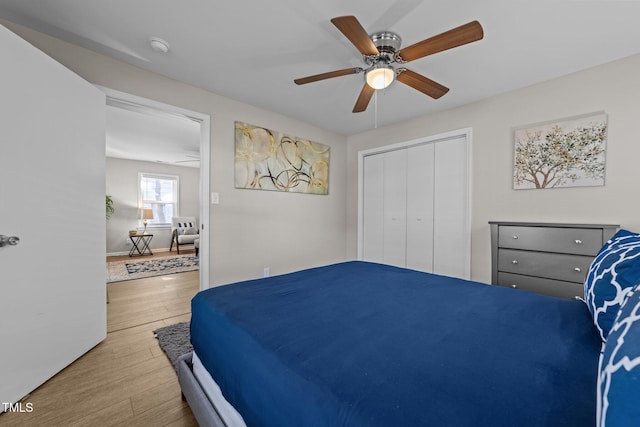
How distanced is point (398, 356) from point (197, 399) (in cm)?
98

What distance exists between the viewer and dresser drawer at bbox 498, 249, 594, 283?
2.08 metres

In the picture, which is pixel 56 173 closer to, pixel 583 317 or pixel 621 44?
pixel 583 317

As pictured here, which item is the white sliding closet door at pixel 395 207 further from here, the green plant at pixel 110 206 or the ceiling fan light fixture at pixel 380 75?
the green plant at pixel 110 206

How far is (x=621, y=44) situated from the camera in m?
1.95

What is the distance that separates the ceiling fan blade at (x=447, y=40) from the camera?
4.40 feet

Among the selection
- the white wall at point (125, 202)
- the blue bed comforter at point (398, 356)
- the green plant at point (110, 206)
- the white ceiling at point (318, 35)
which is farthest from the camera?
the white wall at point (125, 202)

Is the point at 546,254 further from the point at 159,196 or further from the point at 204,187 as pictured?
the point at 159,196

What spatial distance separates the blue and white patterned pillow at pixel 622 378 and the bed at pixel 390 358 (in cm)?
18

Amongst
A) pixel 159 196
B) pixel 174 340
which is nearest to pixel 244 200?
pixel 174 340

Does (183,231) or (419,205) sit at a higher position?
(419,205)

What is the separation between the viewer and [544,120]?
8.23 feet

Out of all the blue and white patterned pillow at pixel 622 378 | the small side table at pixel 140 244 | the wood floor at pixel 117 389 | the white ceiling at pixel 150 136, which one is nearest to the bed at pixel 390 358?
the blue and white patterned pillow at pixel 622 378

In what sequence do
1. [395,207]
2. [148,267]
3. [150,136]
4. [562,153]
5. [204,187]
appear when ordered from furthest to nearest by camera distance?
[148,267]
[150,136]
[395,207]
[204,187]
[562,153]

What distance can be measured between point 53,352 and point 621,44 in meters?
4.59
